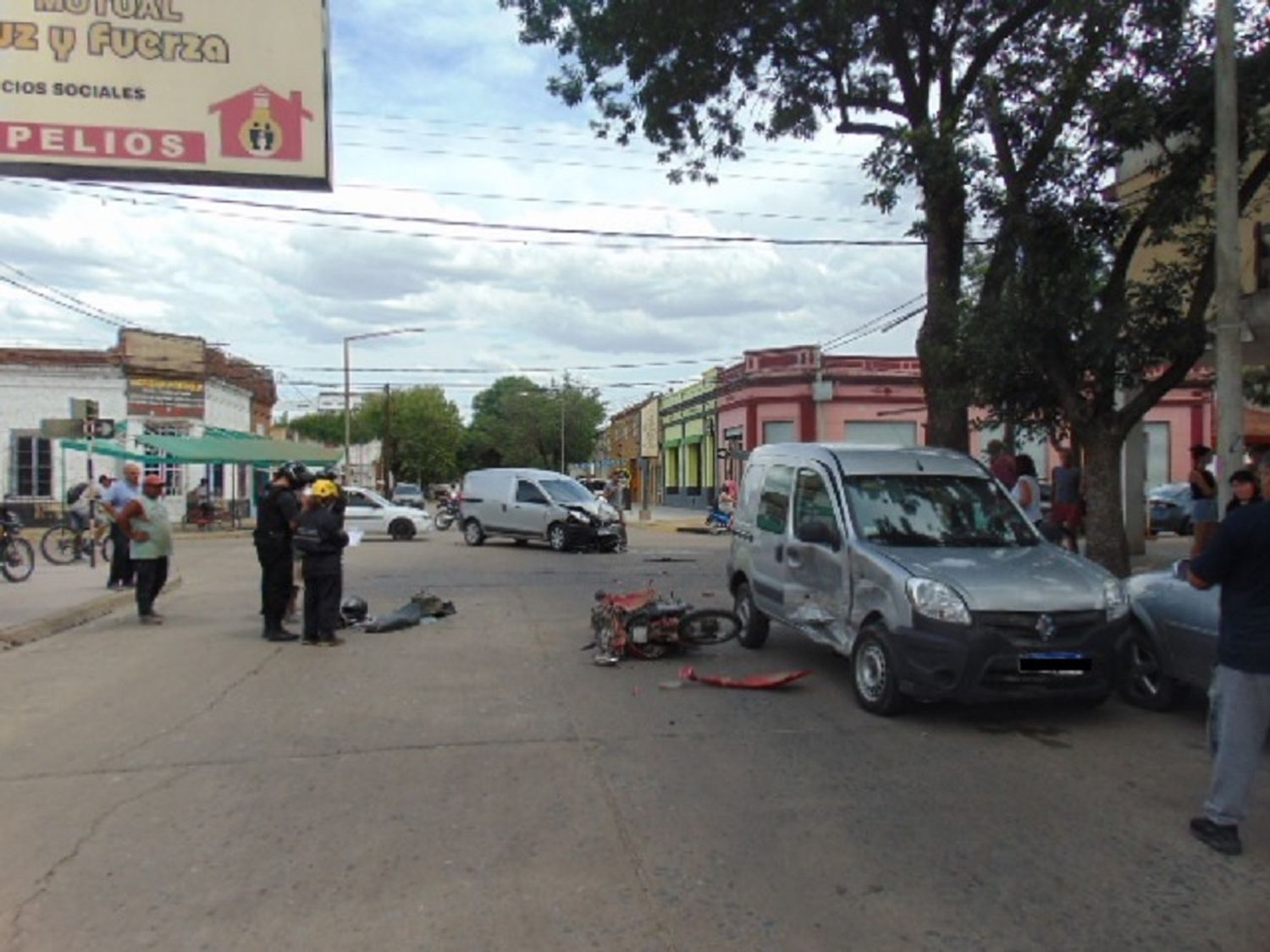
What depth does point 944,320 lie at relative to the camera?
1211 centimetres

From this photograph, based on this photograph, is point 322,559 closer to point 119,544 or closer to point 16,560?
point 119,544

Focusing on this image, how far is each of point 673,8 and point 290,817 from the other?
36.5 ft

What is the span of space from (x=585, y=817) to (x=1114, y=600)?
12.8 feet

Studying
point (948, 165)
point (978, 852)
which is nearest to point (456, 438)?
point (948, 165)

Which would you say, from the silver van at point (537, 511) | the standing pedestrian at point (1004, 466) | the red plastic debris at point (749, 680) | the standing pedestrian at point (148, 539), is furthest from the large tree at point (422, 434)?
the red plastic debris at point (749, 680)

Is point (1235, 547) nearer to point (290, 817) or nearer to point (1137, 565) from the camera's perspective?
point (290, 817)

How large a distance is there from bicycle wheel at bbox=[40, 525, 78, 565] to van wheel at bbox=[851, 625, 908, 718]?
17.2 metres

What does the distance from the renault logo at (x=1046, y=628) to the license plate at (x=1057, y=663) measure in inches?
3.7

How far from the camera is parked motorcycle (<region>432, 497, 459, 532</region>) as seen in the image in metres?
36.4

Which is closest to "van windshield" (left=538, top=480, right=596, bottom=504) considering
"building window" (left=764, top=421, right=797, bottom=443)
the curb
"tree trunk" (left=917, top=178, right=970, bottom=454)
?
the curb

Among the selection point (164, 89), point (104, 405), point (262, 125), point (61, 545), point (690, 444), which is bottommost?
point (61, 545)

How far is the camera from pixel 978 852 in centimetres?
456

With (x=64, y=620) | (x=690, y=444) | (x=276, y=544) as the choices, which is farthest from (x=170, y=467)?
(x=276, y=544)

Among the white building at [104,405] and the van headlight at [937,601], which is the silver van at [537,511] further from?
the van headlight at [937,601]
